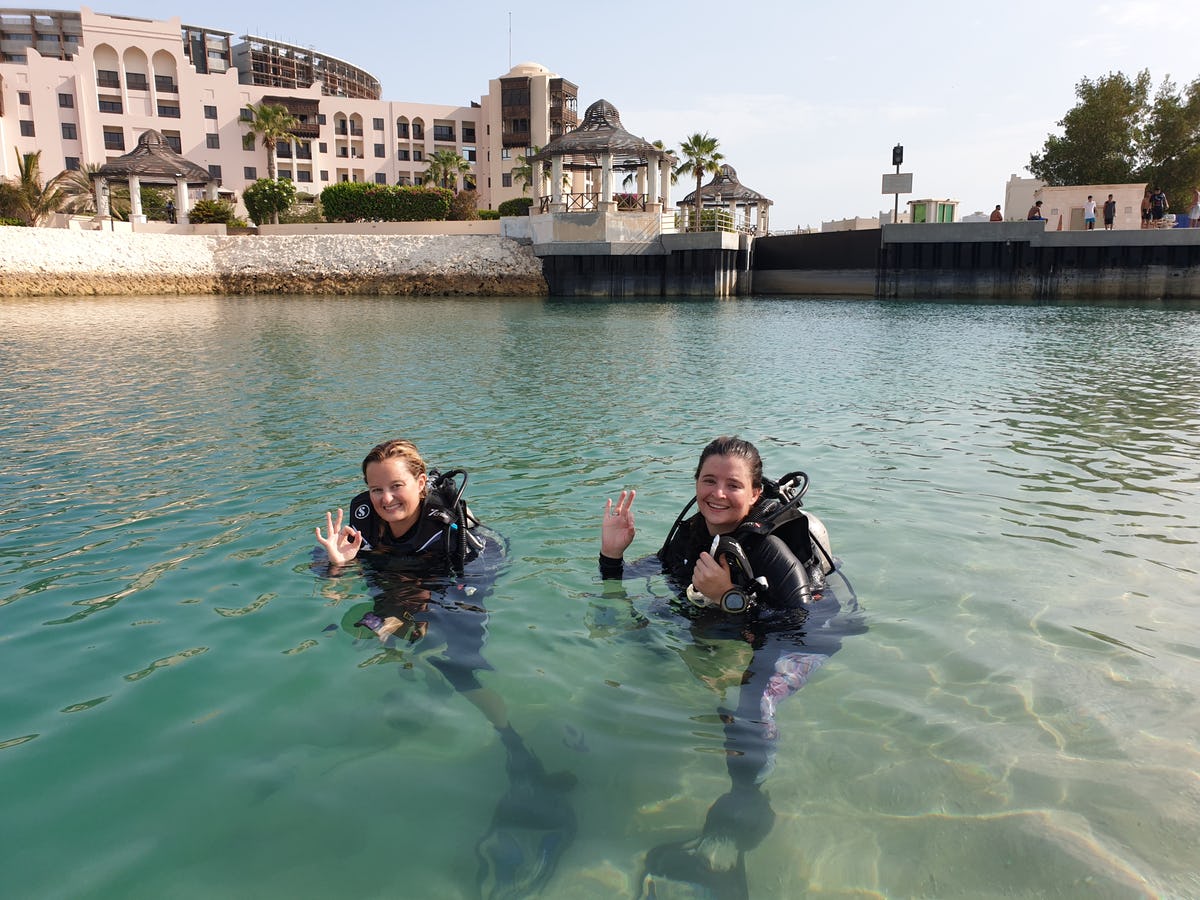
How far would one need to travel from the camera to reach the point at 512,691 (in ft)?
13.4

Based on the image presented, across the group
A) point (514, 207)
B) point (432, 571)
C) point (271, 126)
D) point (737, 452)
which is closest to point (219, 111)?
point (271, 126)

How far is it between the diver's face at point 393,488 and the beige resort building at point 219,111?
77.4m

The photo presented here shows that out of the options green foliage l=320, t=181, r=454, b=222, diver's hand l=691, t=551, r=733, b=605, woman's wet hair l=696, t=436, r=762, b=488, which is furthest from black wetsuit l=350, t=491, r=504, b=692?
green foliage l=320, t=181, r=454, b=222

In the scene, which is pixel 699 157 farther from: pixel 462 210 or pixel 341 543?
pixel 341 543

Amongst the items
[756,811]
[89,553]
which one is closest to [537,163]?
[89,553]

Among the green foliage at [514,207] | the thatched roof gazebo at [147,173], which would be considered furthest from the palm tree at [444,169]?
the thatched roof gazebo at [147,173]

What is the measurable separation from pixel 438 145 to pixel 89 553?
285 ft

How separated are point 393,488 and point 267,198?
5552 cm

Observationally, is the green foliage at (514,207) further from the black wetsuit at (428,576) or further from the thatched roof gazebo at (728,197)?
the black wetsuit at (428,576)

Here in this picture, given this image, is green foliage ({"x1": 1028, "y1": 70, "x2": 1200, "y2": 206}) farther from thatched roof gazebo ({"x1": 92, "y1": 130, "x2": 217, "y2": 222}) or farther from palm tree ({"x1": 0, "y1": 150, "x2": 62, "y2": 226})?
palm tree ({"x1": 0, "y1": 150, "x2": 62, "y2": 226})

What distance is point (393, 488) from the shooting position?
15.2 feet

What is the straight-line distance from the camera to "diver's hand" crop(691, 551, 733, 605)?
381cm

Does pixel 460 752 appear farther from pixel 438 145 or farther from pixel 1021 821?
pixel 438 145

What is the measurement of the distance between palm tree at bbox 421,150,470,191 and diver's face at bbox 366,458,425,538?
250ft
